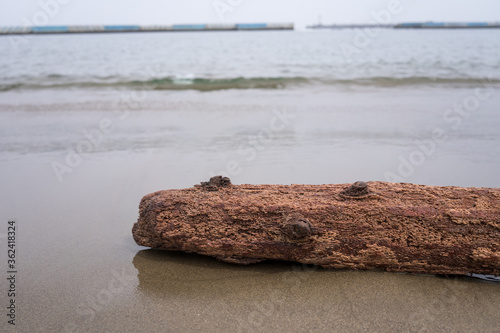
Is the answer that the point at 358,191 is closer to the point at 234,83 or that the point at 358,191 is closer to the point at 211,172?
the point at 211,172

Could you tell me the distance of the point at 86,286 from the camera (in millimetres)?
2404

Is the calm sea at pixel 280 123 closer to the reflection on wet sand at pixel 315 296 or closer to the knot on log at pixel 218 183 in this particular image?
the knot on log at pixel 218 183

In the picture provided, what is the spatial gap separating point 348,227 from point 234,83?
10.3 meters

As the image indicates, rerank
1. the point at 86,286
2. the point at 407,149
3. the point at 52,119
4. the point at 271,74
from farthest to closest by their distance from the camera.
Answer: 1. the point at 271,74
2. the point at 52,119
3. the point at 407,149
4. the point at 86,286

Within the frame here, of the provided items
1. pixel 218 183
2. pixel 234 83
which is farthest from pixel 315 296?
pixel 234 83

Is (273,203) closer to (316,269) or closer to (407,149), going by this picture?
(316,269)

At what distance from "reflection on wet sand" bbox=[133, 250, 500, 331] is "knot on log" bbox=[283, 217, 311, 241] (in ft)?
0.99

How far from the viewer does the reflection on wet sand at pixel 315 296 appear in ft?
6.80

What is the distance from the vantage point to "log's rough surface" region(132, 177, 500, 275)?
2.22 meters

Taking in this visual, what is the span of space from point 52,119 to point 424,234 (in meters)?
7.01

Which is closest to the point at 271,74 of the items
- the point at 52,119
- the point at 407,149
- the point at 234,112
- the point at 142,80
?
the point at 142,80

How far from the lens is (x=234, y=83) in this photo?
12.1 metres

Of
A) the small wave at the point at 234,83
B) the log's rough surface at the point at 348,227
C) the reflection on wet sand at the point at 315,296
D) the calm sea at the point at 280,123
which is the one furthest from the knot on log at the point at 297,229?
the small wave at the point at 234,83

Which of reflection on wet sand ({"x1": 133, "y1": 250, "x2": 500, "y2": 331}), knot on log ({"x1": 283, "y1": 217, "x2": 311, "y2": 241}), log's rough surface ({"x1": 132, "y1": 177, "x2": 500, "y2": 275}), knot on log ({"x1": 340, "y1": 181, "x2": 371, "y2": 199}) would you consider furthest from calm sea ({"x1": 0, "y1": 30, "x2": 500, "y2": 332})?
knot on log ({"x1": 340, "y1": 181, "x2": 371, "y2": 199})
